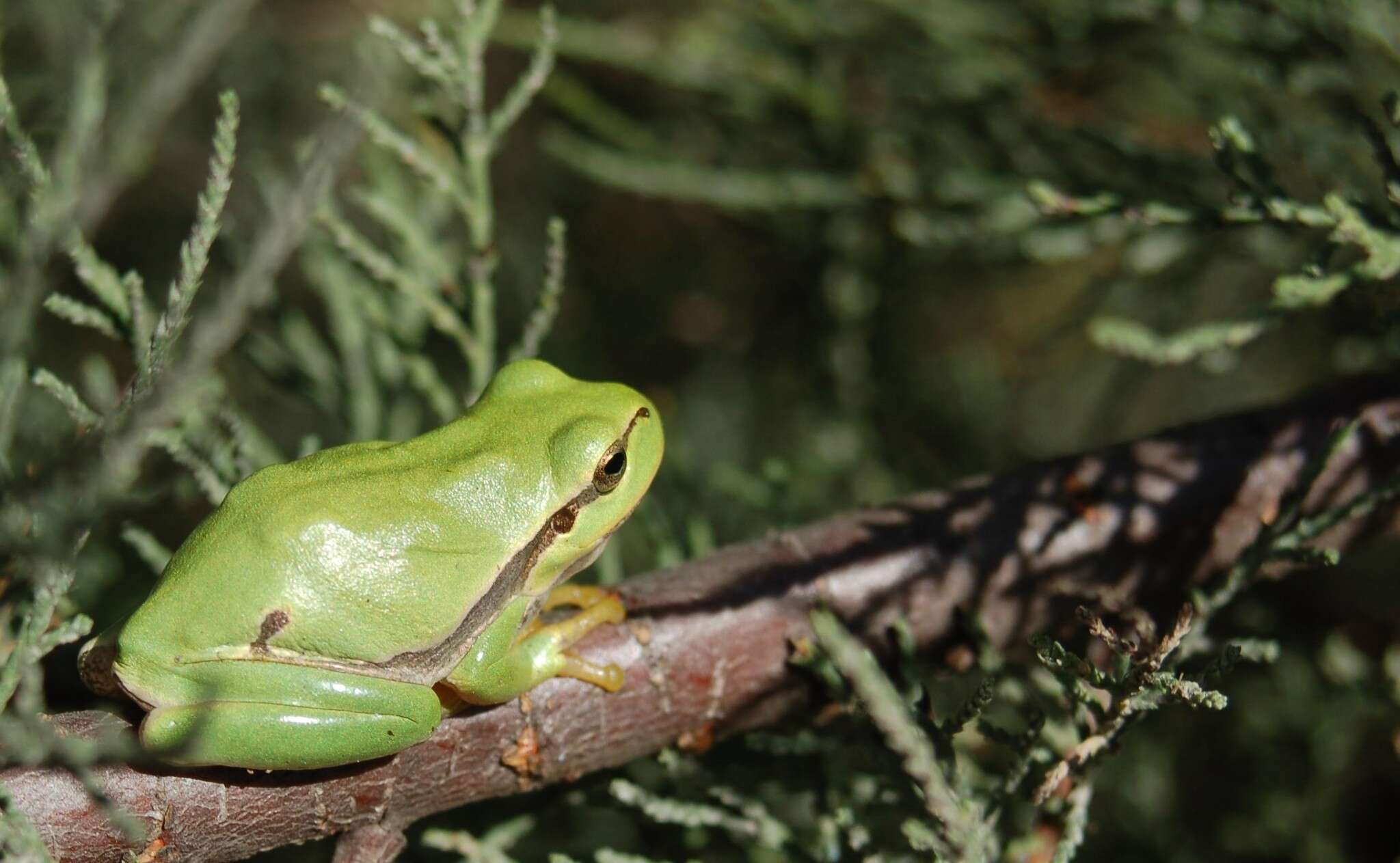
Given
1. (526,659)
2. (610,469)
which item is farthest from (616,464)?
(526,659)

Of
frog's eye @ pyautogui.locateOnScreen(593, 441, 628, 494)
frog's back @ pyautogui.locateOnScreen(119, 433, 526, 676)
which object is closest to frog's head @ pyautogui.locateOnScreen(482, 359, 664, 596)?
frog's eye @ pyautogui.locateOnScreen(593, 441, 628, 494)

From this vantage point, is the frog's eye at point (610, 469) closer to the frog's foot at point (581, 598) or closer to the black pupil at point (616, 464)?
the black pupil at point (616, 464)

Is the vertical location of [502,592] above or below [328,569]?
below

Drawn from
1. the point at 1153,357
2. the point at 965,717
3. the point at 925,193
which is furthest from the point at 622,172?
the point at 965,717

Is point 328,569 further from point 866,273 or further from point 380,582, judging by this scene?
point 866,273

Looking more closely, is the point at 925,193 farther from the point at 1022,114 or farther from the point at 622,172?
the point at 622,172

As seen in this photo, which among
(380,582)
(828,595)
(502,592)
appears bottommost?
(828,595)

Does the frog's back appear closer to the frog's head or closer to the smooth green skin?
the smooth green skin
